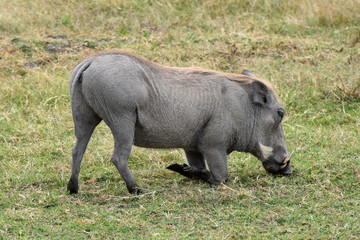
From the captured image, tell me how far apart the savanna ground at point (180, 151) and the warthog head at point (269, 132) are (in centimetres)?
15

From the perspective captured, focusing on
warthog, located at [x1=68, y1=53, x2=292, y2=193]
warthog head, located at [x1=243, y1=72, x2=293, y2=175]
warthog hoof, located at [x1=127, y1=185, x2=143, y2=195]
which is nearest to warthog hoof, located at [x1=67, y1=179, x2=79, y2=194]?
warthog, located at [x1=68, y1=53, x2=292, y2=193]

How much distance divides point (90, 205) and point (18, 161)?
122cm

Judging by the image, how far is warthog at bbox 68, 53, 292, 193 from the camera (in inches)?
168

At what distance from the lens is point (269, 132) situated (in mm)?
4961

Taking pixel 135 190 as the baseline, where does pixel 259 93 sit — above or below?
above

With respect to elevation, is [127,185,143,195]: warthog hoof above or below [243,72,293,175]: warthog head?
below

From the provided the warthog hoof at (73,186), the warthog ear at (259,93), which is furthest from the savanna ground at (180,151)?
the warthog ear at (259,93)

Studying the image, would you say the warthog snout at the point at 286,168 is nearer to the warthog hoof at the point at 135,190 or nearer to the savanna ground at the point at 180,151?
Result: the savanna ground at the point at 180,151

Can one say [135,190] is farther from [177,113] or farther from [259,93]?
[259,93]

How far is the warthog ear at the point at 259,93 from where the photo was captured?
15.9 ft

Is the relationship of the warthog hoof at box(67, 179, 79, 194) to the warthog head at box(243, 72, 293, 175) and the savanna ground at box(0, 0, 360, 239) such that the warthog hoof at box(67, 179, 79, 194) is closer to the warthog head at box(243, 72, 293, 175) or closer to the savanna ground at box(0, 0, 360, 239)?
the savanna ground at box(0, 0, 360, 239)

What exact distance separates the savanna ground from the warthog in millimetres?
218

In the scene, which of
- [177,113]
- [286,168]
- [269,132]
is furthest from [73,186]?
[286,168]

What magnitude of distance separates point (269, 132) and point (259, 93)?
1.14ft
